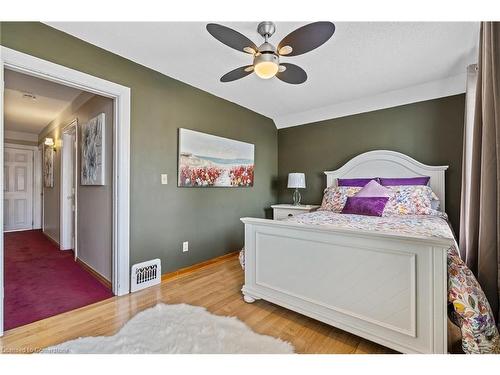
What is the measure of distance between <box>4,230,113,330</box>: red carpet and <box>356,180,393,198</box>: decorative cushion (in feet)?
9.69

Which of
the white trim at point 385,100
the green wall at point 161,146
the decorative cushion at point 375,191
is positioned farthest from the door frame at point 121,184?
the white trim at point 385,100

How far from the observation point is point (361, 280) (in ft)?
4.88

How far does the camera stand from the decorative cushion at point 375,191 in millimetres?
2713

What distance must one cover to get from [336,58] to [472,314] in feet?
7.25

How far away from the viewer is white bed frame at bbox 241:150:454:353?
125 centimetres

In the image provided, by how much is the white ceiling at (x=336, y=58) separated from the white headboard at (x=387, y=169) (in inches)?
28.7

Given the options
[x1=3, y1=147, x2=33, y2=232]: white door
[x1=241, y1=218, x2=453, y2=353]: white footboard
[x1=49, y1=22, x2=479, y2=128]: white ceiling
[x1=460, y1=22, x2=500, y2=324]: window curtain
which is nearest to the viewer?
[x1=460, y1=22, x2=500, y2=324]: window curtain

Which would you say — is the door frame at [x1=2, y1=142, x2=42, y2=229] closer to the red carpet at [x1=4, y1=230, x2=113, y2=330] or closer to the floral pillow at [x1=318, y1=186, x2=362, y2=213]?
the red carpet at [x1=4, y1=230, x2=113, y2=330]

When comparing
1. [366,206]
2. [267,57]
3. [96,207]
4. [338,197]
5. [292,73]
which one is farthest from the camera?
[338,197]

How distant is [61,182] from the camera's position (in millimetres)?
3707

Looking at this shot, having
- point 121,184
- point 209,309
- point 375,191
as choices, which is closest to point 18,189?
Answer: point 121,184

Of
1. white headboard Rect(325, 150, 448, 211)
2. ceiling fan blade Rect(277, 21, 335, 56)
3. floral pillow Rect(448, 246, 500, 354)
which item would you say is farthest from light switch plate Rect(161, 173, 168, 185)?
floral pillow Rect(448, 246, 500, 354)

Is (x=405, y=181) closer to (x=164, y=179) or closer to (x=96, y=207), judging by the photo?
(x=164, y=179)

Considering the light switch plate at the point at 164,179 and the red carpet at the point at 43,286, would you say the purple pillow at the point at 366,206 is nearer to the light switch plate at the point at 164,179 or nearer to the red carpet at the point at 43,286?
the light switch plate at the point at 164,179
